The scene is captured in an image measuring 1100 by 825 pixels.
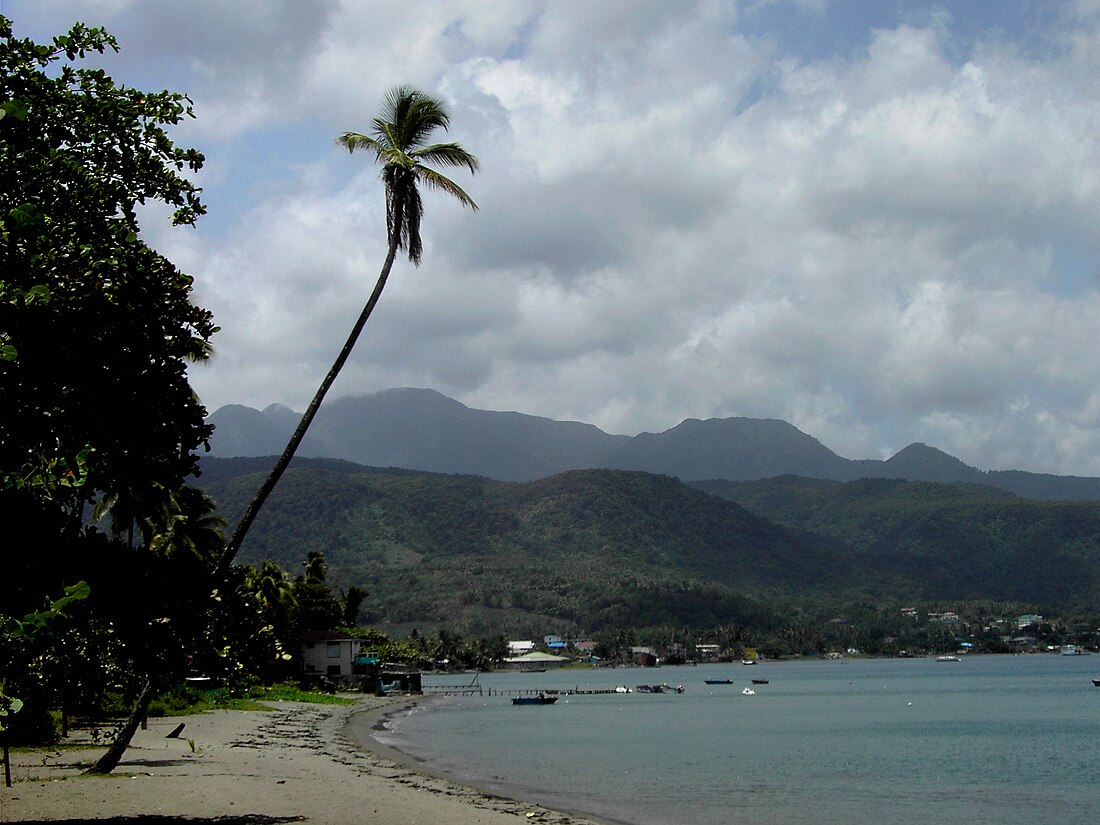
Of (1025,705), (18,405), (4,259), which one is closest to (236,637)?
(18,405)

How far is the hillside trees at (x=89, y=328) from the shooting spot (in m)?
12.6

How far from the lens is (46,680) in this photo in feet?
51.2

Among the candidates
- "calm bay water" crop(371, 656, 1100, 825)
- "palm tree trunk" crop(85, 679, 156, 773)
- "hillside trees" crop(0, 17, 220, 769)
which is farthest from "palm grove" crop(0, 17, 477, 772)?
"calm bay water" crop(371, 656, 1100, 825)

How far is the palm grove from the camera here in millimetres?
12461

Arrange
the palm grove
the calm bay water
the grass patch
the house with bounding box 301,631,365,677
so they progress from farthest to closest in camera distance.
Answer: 1. the house with bounding box 301,631,365,677
2. the grass patch
3. the calm bay water
4. the palm grove

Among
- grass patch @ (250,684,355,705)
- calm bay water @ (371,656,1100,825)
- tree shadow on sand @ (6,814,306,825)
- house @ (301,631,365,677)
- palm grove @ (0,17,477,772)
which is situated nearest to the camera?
palm grove @ (0,17,477,772)

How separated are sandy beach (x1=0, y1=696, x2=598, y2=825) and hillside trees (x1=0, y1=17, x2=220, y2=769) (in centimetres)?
481

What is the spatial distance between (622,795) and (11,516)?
84.7ft

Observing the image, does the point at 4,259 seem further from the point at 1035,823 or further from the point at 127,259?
the point at 1035,823

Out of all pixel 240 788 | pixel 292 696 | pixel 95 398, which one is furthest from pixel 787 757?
pixel 95 398

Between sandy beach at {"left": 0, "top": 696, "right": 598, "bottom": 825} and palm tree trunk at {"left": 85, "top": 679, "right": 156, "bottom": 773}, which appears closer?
sandy beach at {"left": 0, "top": 696, "right": 598, "bottom": 825}

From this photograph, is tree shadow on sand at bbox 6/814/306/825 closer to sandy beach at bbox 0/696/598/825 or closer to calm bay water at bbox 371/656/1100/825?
sandy beach at bbox 0/696/598/825

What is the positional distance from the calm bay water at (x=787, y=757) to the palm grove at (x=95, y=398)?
16.0 m

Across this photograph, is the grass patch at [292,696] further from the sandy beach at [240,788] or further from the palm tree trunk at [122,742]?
the palm tree trunk at [122,742]
